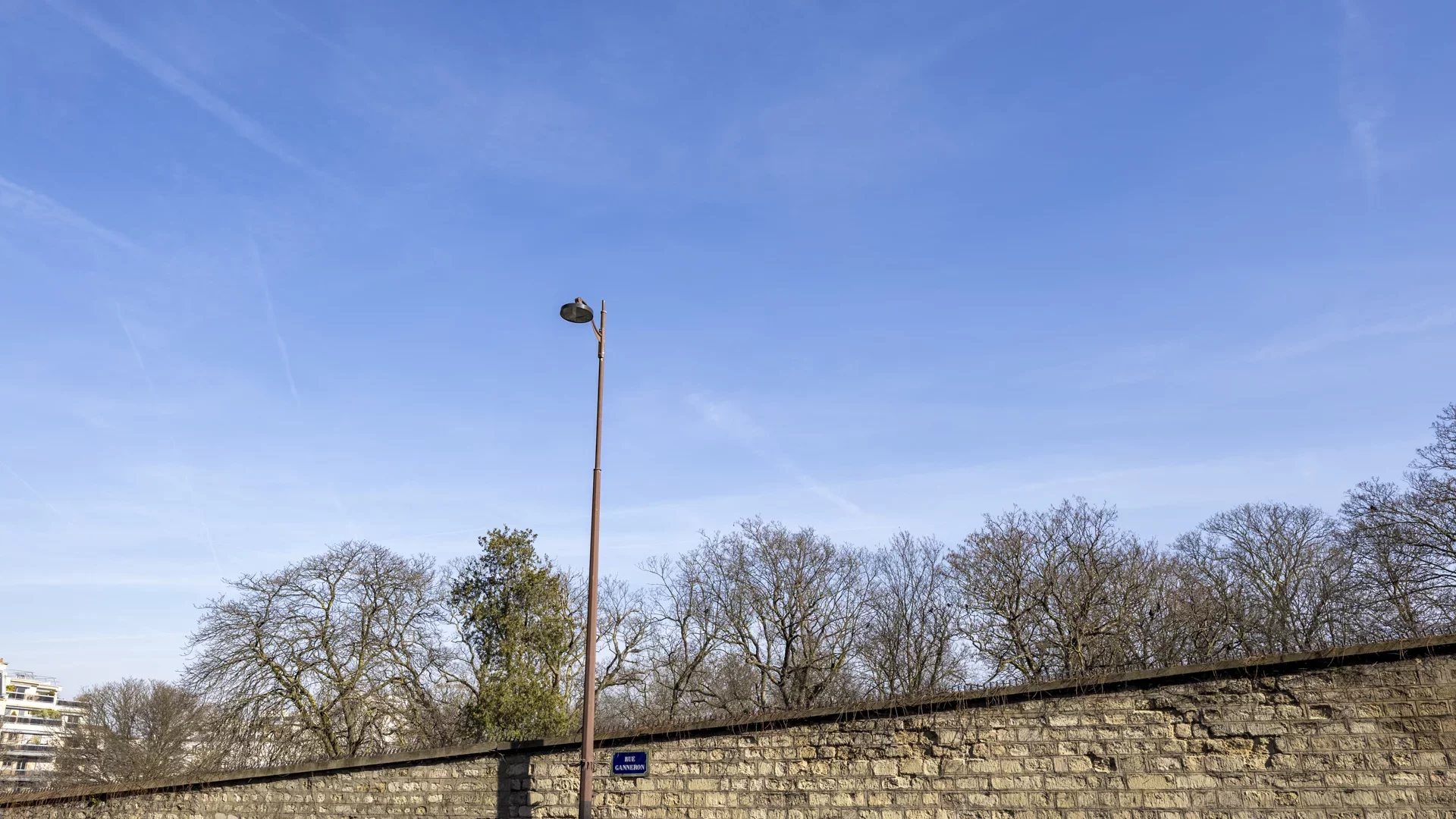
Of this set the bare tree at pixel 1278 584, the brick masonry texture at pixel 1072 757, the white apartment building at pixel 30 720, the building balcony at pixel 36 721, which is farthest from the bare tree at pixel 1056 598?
the building balcony at pixel 36 721

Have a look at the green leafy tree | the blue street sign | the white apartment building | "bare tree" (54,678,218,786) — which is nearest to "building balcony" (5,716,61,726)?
the white apartment building

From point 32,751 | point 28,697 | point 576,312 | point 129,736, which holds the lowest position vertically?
point 32,751

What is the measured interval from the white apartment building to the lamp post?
263 feet

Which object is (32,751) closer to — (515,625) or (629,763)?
(515,625)

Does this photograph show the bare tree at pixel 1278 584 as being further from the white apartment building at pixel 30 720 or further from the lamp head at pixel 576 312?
the white apartment building at pixel 30 720

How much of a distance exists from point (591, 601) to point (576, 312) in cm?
367

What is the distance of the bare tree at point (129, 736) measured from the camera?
4406 cm

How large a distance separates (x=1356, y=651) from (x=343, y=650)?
2965 cm

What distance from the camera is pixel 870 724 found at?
1018 centimetres

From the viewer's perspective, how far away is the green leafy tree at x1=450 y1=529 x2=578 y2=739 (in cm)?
2442

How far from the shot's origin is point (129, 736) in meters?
47.4

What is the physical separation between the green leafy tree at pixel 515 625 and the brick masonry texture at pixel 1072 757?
1243cm

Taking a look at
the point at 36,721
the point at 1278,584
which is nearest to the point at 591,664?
the point at 1278,584

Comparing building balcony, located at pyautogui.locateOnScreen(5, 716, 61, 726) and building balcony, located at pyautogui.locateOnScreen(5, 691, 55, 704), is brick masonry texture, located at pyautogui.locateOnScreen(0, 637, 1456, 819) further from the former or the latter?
building balcony, located at pyautogui.locateOnScreen(5, 691, 55, 704)
